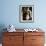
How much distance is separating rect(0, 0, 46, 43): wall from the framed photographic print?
9 cm

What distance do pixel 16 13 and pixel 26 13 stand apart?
1.03 feet

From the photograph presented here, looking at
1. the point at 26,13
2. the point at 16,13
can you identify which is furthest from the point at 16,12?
the point at 26,13

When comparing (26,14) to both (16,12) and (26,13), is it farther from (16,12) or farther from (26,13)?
(16,12)

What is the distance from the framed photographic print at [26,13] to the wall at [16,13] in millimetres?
95

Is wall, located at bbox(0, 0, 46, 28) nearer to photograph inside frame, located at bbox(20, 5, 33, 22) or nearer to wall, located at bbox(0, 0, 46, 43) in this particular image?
wall, located at bbox(0, 0, 46, 43)

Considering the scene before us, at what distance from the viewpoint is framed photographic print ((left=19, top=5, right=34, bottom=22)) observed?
412cm

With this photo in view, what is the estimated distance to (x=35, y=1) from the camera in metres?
4.12

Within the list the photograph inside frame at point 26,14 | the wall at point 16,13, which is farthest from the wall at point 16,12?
the photograph inside frame at point 26,14

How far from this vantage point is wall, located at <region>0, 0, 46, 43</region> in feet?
13.5

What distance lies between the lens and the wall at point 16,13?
162 inches

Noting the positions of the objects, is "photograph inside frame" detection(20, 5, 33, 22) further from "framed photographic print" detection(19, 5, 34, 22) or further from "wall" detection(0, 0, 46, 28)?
"wall" detection(0, 0, 46, 28)

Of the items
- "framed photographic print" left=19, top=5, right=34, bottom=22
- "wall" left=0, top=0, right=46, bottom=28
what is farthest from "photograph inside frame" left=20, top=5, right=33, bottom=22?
"wall" left=0, top=0, right=46, bottom=28

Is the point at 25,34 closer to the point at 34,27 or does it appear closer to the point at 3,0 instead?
the point at 34,27

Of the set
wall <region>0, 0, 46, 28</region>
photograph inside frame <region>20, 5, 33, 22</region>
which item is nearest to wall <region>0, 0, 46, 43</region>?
wall <region>0, 0, 46, 28</region>
